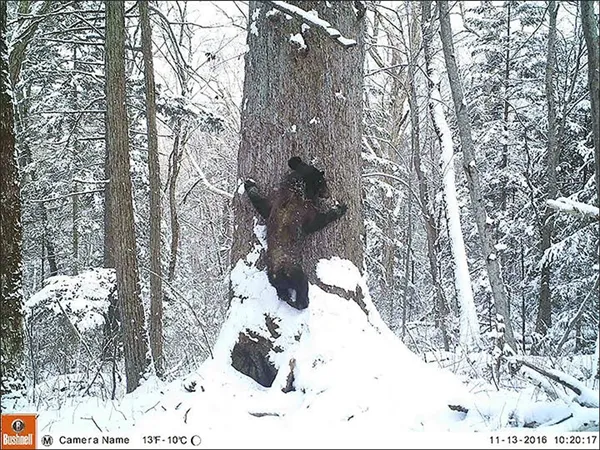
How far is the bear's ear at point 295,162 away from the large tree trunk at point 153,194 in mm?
5143

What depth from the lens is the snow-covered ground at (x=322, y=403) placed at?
2.54 meters

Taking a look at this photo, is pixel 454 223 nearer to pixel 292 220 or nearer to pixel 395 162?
pixel 292 220

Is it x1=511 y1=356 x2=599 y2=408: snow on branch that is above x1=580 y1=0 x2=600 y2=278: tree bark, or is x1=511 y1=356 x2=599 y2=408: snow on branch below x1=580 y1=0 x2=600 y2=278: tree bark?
below

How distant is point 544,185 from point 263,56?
1263 centimetres

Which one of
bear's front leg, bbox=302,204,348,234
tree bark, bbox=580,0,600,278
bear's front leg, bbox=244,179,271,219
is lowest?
bear's front leg, bbox=302,204,348,234

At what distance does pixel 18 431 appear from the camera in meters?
2.87

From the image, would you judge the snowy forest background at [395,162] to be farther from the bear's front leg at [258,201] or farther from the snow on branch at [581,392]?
the snow on branch at [581,392]

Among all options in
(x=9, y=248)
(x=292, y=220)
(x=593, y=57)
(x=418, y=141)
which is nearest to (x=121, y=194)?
(x=9, y=248)

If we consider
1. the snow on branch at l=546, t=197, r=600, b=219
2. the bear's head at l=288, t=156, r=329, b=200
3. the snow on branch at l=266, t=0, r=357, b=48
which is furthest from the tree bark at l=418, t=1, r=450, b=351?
the snow on branch at l=266, t=0, r=357, b=48

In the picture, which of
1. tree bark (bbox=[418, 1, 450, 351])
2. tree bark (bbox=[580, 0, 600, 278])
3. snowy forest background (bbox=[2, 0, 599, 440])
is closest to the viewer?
tree bark (bbox=[580, 0, 600, 278])

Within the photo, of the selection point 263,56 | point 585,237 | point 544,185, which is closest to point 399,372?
point 263,56

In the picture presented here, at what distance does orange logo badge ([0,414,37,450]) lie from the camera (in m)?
2.73

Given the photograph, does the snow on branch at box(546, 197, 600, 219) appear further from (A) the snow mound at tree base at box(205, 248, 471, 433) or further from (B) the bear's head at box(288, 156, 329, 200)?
(B) the bear's head at box(288, 156, 329, 200)

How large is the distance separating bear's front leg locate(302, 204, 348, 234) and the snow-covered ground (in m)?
0.25
